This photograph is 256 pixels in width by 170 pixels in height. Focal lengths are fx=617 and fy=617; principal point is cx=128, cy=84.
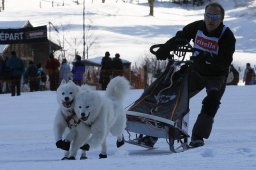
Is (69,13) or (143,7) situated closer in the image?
(69,13)

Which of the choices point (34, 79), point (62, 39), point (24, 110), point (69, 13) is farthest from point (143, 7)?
point (24, 110)

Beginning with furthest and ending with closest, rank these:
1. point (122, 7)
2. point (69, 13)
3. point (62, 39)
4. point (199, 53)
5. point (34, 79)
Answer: point (122, 7), point (69, 13), point (62, 39), point (34, 79), point (199, 53)

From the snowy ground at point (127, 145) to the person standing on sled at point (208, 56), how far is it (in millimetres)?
299

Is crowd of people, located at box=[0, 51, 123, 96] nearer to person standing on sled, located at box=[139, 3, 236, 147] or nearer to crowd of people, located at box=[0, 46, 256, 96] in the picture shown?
crowd of people, located at box=[0, 46, 256, 96]

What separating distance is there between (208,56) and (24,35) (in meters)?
13.5

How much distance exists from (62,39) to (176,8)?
15922mm

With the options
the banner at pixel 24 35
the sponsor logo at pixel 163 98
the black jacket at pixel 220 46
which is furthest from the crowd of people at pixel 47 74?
the black jacket at pixel 220 46

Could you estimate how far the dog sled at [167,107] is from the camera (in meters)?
5.70

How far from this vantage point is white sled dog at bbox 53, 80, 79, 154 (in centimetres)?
552

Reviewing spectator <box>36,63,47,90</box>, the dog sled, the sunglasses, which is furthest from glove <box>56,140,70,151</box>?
spectator <box>36,63,47,90</box>

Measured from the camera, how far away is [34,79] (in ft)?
54.3

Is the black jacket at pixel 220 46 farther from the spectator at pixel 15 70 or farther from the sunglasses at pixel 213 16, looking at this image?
the spectator at pixel 15 70

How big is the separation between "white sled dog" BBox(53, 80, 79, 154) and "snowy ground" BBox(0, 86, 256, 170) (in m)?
0.27

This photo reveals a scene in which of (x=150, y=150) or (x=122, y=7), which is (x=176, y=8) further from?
(x=150, y=150)
